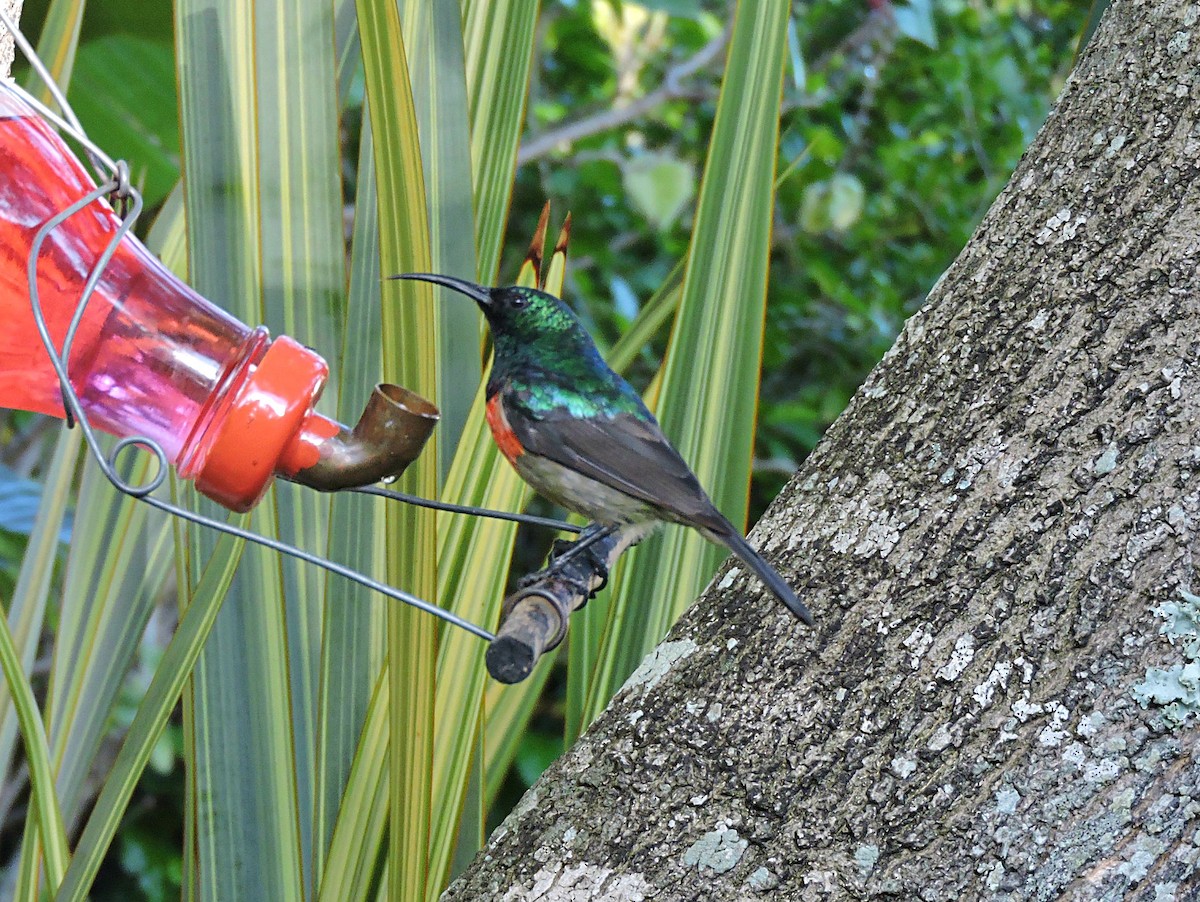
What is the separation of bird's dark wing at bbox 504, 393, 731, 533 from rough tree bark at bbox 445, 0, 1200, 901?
62 mm

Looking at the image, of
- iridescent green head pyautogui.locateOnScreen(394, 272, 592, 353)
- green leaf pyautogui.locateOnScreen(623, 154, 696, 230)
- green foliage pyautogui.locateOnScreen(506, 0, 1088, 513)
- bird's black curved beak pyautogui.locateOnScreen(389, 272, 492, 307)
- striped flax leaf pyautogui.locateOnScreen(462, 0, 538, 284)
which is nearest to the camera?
bird's black curved beak pyautogui.locateOnScreen(389, 272, 492, 307)

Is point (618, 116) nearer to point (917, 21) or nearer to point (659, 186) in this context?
point (659, 186)

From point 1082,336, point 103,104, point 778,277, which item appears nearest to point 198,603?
point 1082,336

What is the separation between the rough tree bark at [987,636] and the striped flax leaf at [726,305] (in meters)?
0.25

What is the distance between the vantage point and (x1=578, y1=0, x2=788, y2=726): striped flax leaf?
94 cm

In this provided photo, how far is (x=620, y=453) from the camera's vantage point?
2.33 ft

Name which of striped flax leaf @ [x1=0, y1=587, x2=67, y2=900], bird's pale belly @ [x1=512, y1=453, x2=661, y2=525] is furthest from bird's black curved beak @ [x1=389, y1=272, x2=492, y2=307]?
striped flax leaf @ [x1=0, y1=587, x2=67, y2=900]

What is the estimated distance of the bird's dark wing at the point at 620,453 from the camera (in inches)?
26.9

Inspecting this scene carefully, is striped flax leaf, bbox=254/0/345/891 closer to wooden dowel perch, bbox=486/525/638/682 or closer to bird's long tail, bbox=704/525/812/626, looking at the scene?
wooden dowel perch, bbox=486/525/638/682

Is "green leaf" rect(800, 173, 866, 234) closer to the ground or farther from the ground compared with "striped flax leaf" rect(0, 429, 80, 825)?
farther from the ground

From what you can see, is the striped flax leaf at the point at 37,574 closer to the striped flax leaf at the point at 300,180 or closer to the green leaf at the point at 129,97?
the striped flax leaf at the point at 300,180

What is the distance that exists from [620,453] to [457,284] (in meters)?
0.14

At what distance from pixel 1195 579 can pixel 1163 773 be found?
0.09 metres

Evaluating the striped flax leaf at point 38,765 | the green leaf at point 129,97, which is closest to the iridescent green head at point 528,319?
the striped flax leaf at point 38,765
